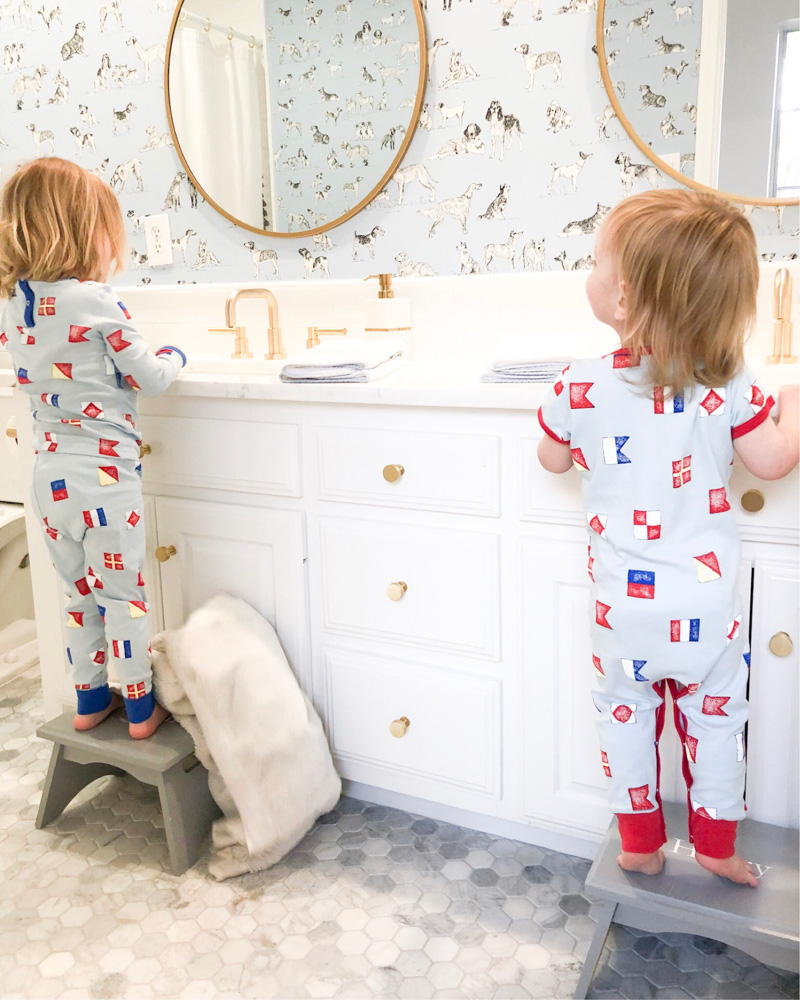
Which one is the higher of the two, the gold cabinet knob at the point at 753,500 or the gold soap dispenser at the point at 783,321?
the gold soap dispenser at the point at 783,321

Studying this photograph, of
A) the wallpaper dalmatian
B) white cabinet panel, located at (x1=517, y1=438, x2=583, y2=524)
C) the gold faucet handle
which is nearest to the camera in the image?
white cabinet panel, located at (x1=517, y1=438, x2=583, y2=524)

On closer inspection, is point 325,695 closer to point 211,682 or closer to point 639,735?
point 211,682

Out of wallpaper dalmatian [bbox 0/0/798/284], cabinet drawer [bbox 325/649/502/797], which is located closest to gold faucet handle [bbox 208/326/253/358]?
wallpaper dalmatian [bbox 0/0/798/284]

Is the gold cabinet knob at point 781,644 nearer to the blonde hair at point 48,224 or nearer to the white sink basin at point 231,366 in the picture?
the white sink basin at point 231,366

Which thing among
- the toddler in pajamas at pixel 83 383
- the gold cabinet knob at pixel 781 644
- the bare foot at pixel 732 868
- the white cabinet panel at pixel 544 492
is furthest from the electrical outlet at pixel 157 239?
the bare foot at pixel 732 868

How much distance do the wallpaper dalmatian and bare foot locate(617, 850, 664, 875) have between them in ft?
3.55

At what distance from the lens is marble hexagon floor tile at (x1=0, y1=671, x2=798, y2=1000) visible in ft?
4.36

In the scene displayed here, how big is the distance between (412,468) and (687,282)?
1.93ft

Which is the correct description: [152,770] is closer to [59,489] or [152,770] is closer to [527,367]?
[59,489]

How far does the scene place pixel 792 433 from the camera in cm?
115

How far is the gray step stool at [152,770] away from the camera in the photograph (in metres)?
1.59

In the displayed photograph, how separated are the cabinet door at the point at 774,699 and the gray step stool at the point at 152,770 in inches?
38.0

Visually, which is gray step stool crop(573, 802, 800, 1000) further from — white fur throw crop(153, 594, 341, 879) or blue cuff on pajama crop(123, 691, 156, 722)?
blue cuff on pajama crop(123, 691, 156, 722)

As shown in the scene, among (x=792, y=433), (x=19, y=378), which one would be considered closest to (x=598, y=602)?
(x=792, y=433)
